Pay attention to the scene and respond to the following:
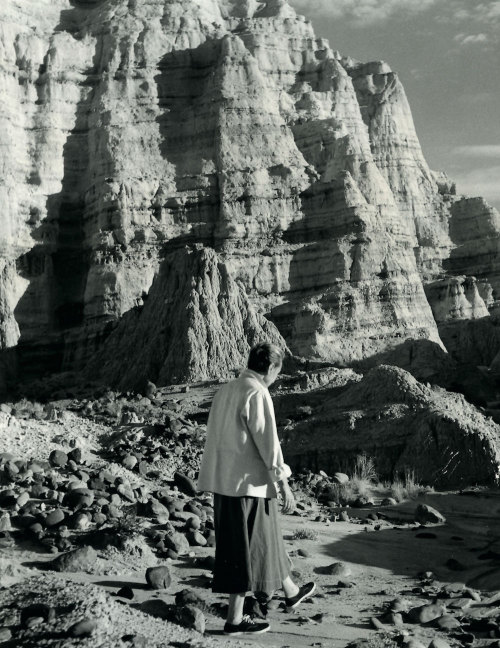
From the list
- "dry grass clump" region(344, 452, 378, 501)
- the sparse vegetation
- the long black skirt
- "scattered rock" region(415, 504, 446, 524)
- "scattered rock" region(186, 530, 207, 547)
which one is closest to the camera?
the long black skirt

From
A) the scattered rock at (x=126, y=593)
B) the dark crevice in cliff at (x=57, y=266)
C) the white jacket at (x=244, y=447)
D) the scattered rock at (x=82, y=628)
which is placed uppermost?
the dark crevice in cliff at (x=57, y=266)

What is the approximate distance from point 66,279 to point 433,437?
47331 mm

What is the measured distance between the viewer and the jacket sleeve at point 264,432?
643 centimetres

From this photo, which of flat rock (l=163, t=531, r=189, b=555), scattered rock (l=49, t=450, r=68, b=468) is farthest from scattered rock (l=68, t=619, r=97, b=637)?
scattered rock (l=49, t=450, r=68, b=468)

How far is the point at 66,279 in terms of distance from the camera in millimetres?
59281

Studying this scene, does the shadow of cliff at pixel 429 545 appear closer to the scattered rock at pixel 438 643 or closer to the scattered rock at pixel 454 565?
the scattered rock at pixel 454 565

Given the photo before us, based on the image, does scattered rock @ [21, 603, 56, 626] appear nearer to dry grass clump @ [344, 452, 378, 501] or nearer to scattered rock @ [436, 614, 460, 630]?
scattered rock @ [436, 614, 460, 630]

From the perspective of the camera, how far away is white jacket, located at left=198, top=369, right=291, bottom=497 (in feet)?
21.1

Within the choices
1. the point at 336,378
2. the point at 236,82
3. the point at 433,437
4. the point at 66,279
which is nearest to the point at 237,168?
the point at 236,82

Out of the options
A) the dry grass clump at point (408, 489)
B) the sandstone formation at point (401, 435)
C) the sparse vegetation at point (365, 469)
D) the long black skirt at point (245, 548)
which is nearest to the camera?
the long black skirt at point (245, 548)

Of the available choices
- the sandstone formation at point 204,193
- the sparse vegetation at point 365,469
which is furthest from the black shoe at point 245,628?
the sandstone formation at point 204,193

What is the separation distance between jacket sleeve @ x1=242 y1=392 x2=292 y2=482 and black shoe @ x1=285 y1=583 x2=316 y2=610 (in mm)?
1019

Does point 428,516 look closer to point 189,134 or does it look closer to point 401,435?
point 401,435

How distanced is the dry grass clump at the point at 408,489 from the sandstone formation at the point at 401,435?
0.18 metres
